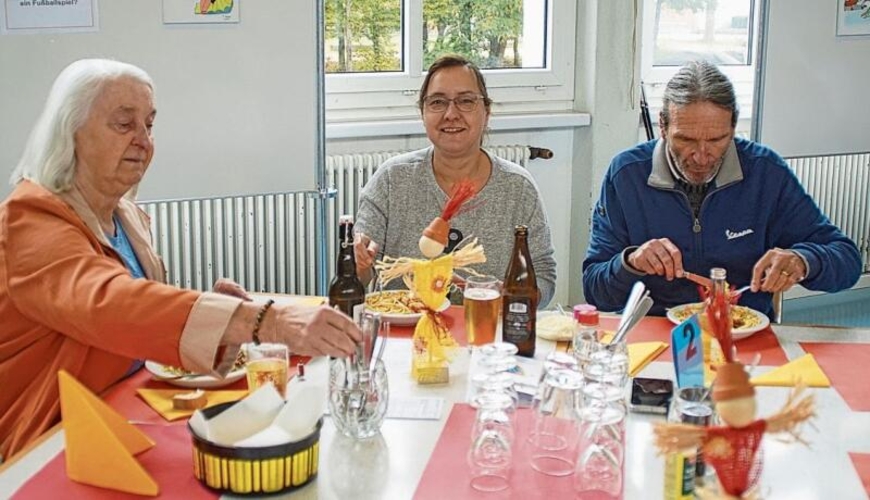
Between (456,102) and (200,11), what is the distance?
1170 millimetres

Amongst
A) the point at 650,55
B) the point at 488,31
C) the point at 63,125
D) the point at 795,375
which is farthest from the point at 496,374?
the point at 650,55

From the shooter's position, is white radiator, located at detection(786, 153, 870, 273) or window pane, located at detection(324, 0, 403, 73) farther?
white radiator, located at detection(786, 153, 870, 273)

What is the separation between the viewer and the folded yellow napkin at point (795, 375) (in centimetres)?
192

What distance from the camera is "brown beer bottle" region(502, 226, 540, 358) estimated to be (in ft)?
6.79

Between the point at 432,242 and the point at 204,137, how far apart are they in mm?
1784

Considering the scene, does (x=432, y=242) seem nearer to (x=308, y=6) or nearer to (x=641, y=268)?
(x=641, y=268)

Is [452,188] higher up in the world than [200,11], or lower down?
lower down

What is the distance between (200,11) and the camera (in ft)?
11.6

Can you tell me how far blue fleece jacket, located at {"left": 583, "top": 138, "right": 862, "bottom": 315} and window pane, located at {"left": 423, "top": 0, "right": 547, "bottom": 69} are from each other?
74.9 inches

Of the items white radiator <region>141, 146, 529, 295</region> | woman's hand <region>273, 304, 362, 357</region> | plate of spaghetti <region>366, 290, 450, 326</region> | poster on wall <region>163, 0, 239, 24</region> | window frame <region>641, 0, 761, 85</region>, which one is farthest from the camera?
window frame <region>641, 0, 761, 85</region>

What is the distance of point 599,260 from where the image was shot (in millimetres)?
2709

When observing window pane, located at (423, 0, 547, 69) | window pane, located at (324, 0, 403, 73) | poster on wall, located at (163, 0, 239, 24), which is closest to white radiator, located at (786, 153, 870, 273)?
window pane, located at (423, 0, 547, 69)

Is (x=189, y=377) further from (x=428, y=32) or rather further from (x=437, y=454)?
(x=428, y=32)

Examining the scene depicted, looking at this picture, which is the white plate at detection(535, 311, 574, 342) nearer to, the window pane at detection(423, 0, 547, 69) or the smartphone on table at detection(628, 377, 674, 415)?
the smartphone on table at detection(628, 377, 674, 415)
